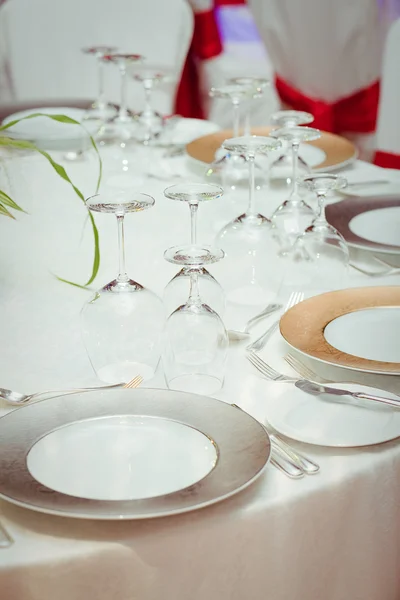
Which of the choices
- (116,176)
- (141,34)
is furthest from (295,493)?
(141,34)

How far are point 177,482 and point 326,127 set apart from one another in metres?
2.63

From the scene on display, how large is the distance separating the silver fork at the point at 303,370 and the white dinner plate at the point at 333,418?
0.07 meters

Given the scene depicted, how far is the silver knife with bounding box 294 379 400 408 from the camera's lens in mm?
973

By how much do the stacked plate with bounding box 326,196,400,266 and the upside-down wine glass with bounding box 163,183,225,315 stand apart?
40cm

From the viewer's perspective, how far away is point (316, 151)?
203 cm

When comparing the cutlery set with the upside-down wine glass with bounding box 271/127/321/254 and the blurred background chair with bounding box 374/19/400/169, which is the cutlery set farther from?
the blurred background chair with bounding box 374/19/400/169

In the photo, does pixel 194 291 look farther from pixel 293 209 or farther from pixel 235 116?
pixel 235 116

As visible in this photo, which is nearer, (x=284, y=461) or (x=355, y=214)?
(x=284, y=461)

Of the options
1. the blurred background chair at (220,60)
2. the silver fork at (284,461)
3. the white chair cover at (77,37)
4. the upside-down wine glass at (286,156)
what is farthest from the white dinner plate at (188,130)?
the blurred background chair at (220,60)

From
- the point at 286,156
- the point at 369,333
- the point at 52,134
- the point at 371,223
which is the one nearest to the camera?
the point at 369,333

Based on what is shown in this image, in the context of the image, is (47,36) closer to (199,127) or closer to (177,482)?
(199,127)

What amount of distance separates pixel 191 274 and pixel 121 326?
104 mm

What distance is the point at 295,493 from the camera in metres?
0.86

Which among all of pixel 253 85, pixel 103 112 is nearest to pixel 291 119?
pixel 253 85
